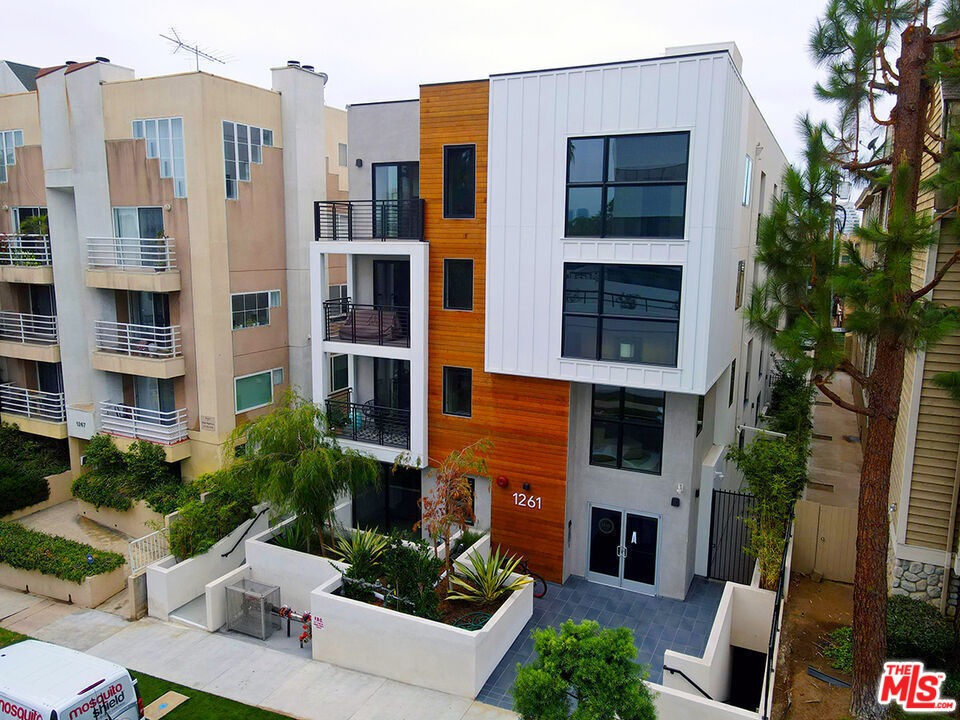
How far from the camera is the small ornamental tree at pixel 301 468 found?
14.5 meters

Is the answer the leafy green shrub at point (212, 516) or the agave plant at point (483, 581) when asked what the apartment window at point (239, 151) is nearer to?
the leafy green shrub at point (212, 516)

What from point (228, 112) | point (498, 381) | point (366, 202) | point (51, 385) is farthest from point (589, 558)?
point (51, 385)

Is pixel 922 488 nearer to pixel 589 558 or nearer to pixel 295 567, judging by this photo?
pixel 589 558

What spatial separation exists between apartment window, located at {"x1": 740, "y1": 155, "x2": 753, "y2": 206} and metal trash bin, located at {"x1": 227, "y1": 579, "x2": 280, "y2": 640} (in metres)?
14.0

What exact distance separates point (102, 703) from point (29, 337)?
17001 millimetres

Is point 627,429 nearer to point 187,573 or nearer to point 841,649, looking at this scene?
point 841,649

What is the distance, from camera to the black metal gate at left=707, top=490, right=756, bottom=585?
1502 cm

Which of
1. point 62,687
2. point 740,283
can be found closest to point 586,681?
point 62,687

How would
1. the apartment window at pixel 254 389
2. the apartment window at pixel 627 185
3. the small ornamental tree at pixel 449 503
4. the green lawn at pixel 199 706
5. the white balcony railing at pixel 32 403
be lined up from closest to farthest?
1. the green lawn at pixel 199 706
2. the apartment window at pixel 627 185
3. the small ornamental tree at pixel 449 503
4. the apartment window at pixel 254 389
5. the white balcony railing at pixel 32 403

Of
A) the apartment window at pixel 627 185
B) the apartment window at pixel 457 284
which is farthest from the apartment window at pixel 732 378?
the apartment window at pixel 457 284

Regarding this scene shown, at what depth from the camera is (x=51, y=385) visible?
24.0m

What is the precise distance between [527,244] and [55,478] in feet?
57.8

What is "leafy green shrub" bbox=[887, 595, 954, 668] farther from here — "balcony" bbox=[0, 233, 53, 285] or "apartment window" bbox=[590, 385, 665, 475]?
"balcony" bbox=[0, 233, 53, 285]

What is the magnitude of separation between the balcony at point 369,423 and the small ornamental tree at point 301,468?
116 cm
